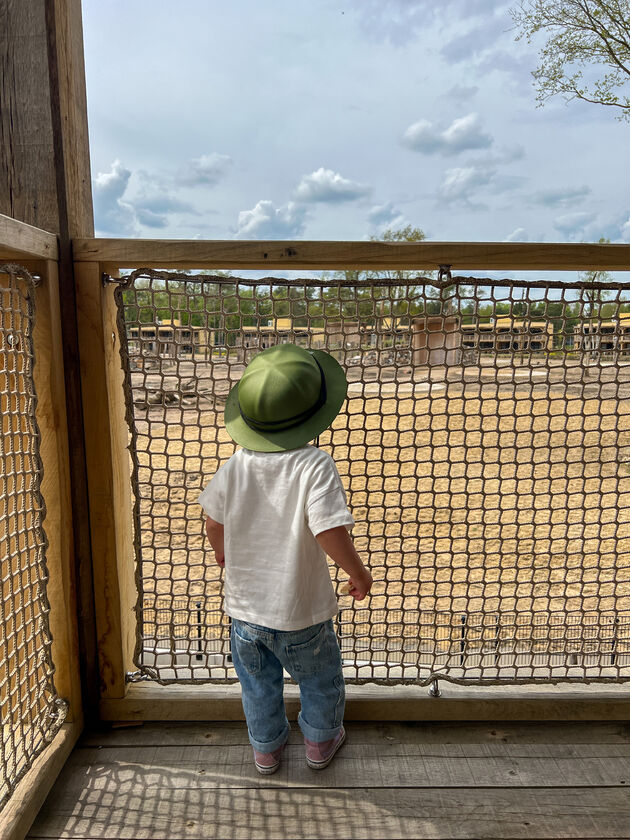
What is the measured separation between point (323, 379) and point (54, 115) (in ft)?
2.66

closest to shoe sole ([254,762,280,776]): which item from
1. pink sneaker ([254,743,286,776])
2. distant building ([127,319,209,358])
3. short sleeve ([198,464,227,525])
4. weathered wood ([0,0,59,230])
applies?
pink sneaker ([254,743,286,776])

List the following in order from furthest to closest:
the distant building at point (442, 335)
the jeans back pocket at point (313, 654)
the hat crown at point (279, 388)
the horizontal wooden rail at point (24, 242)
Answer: the distant building at point (442, 335), the jeans back pocket at point (313, 654), the hat crown at point (279, 388), the horizontal wooden rail at point (24, 242)

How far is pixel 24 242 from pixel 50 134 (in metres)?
0.29

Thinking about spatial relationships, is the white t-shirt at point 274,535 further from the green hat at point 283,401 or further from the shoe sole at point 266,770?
the shoe sole at point 266,770

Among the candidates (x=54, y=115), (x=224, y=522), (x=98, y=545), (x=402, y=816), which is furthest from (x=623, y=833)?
(x=54, y=115)

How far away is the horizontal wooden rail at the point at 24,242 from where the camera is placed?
45.8 inches

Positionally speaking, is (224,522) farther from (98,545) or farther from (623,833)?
(623,833)

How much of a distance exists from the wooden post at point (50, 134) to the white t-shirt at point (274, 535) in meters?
0.44

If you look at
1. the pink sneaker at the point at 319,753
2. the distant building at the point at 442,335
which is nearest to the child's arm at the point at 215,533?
the pink sneaker at the point at 319,753

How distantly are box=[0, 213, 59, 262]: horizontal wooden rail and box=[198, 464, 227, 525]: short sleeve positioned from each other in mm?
584

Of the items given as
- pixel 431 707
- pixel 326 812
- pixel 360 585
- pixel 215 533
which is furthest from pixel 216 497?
pixel 431 707

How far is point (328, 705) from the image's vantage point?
1.43m

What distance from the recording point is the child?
127cm

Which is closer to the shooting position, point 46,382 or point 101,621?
point 46,382
